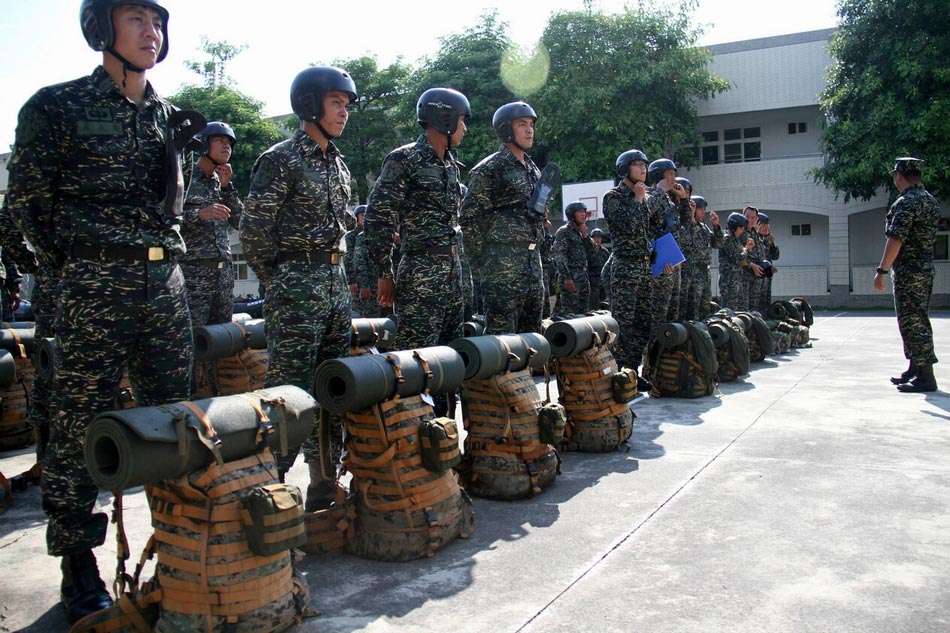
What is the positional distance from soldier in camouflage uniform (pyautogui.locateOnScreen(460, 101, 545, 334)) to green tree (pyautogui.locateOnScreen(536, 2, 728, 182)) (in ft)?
64.5

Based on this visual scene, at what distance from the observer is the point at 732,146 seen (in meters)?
28.6

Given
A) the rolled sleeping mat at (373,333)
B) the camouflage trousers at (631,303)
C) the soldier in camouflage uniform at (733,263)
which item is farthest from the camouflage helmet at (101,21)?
the soldier in camouflage uniform at (733,263)

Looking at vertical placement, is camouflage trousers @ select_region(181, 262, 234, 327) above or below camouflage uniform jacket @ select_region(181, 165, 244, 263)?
below

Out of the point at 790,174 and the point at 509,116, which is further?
the point at 790,174

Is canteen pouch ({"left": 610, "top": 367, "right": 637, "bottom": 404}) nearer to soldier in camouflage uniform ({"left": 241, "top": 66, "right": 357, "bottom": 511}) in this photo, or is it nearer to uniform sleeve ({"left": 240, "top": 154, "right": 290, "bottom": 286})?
soldier in camouflage uniform ({"left": 241, "top": 66, "right": 357, "bottom": 511})

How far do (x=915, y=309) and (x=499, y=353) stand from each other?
5.51m

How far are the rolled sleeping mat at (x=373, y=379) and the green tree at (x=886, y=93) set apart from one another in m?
21.1

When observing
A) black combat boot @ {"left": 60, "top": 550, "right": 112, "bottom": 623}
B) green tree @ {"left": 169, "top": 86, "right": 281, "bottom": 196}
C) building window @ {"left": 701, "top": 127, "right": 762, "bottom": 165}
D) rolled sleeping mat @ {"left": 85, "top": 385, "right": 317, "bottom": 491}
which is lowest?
black combat boot @ {"left": 60, "top": 550, "right": 112, "bottom": 623}

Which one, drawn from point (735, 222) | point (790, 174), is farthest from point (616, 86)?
point (735, 222)

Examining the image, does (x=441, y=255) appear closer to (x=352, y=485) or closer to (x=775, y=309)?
(x=352, y=485)

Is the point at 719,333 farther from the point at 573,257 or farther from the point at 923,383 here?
the point at 573,257

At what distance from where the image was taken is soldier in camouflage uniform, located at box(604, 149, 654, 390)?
768cm

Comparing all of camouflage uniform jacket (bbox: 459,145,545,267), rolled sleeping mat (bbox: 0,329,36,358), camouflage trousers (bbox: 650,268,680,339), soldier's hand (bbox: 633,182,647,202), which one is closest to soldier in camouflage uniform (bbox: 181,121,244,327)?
rolled sleeping mat (bbox: 0,329,36,358)

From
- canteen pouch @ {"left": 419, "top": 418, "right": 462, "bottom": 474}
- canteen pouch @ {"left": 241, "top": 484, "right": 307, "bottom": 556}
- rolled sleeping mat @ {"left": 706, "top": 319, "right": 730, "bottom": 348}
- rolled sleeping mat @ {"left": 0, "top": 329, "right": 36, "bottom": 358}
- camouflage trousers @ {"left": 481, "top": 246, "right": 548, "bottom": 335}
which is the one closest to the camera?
canteen pouch @ {"left": 241, "top": 484, "right": 307, "bottom": 556}
